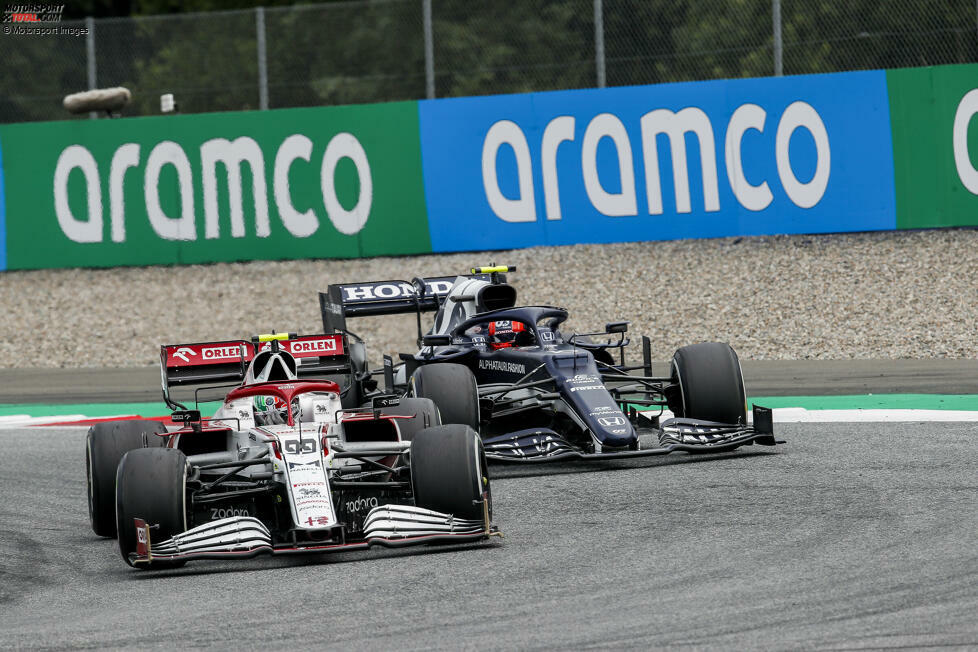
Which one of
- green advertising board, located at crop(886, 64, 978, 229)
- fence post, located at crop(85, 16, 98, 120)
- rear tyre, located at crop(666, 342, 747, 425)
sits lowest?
rear tyre, located at crop(666, 342, 747, 425)

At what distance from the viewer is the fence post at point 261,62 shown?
73.4ft

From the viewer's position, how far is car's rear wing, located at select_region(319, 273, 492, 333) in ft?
47.2

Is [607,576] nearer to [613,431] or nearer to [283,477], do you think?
[283,477]

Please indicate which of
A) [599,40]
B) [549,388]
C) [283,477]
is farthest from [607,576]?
[599,40]

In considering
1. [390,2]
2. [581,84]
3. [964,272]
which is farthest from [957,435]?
[390,2]

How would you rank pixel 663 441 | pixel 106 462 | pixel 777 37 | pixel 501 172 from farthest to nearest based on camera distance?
1. pixel 501 172
2. pixel 777 37
3. pixel 663 441
4. pixel 106 462

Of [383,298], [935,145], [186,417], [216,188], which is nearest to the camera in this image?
[186,417]

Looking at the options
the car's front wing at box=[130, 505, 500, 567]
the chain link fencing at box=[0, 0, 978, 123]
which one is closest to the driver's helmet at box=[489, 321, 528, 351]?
the car's front wing at box=[130, 505, 500, 567]

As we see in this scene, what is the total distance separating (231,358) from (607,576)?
176 inches

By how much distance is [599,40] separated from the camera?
21.2 m

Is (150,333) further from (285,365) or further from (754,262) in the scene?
(285,365)

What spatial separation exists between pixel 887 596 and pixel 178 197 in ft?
→ 54.6

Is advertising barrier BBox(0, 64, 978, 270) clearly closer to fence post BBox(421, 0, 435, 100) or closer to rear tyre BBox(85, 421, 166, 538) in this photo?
fence post BBox(421, 0, 435, 100)

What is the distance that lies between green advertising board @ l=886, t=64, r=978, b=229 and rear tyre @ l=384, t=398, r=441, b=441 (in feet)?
35.5
